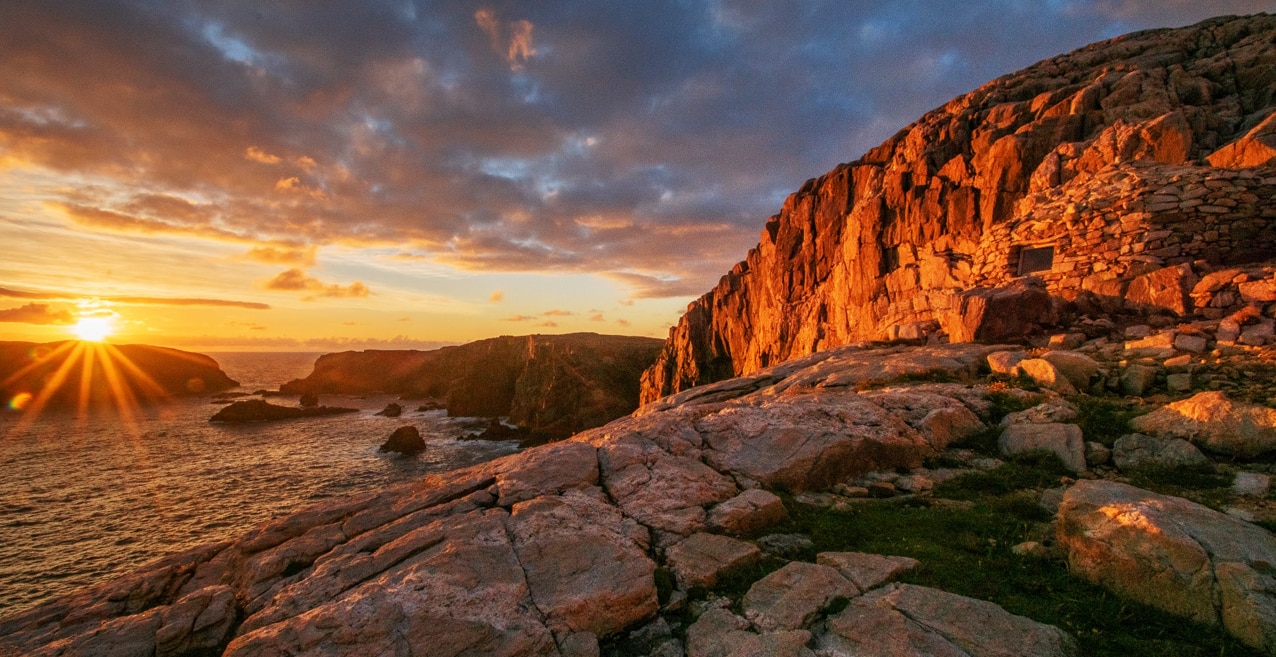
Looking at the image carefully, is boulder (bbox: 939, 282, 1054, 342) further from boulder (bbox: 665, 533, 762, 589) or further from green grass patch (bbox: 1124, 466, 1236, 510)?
boulder (bbox: 665, 533, 762, 589)

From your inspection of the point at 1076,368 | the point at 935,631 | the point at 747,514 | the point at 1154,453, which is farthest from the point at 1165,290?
the point at 935,631

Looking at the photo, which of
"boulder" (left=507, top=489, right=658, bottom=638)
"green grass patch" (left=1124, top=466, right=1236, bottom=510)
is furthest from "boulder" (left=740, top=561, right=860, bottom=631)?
"green grass patch" (left=1124, top=466, right=1236, bottom=510)

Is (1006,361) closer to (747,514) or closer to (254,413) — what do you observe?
(747,514)

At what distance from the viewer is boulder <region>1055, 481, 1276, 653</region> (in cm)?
468

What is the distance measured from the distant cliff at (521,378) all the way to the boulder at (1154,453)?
7133 cm

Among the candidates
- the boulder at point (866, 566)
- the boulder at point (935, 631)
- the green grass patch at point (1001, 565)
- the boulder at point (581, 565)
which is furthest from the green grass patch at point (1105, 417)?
the boulder at point (581, 565)

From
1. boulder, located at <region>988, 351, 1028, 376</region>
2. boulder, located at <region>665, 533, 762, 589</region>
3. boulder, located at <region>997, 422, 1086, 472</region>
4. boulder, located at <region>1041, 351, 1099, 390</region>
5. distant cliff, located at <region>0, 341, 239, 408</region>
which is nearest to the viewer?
boulder, located at <region>665, 533, 762, 589</region>

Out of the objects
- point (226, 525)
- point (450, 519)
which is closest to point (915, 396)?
point (450, 519)

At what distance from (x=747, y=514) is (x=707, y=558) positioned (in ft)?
4.50

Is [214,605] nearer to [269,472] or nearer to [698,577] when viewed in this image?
[698,577]

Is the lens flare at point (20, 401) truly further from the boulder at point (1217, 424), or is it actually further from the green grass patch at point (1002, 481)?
the boulder at point (1217, 424)

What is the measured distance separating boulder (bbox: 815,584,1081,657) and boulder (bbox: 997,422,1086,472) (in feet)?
18.7

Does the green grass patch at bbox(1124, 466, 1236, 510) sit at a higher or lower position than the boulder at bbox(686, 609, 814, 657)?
higher

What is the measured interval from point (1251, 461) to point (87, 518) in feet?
225
